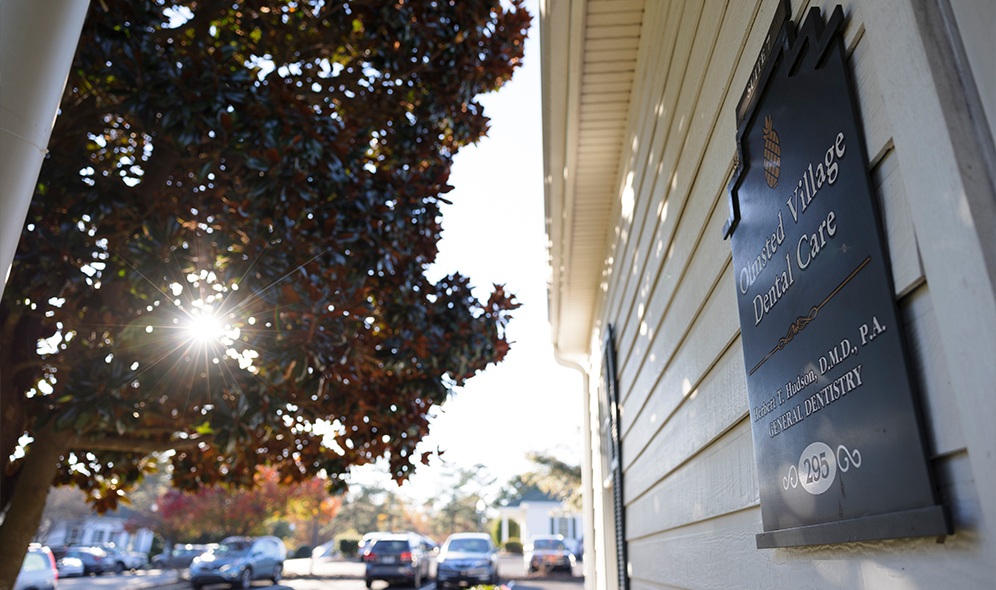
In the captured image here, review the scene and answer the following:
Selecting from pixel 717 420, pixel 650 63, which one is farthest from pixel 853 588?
pixel 650 63

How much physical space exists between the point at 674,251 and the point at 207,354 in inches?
126

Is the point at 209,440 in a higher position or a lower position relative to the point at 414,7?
lower

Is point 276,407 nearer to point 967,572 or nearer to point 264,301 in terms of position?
point 264,301

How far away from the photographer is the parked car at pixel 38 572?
16.1m

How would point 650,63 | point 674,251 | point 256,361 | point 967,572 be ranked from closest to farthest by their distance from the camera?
point 967,572
point 674,251
point 650,63
point 256,361

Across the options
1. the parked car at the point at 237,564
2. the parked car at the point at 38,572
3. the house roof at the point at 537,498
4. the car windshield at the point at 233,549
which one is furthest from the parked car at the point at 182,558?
the house roof at the point at 537,498

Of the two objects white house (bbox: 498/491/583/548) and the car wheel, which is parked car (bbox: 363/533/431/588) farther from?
white house (bbox: 498/491/583/548)

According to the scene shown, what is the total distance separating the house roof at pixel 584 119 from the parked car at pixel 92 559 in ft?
96.8

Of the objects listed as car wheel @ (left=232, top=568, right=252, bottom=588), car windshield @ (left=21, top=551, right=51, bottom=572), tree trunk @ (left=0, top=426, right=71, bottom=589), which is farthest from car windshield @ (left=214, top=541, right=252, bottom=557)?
tree trunk @ (left=0, top=426, right=71, bottom=589)

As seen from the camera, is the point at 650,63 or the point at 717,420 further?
→ the point at 650,63

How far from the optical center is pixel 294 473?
253 inches

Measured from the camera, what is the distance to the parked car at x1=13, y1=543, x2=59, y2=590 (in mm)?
16109

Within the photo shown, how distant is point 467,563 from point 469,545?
3.37 feet

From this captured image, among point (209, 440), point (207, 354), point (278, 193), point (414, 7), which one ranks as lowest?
point (209, 440)
